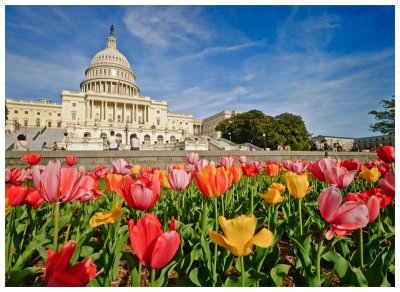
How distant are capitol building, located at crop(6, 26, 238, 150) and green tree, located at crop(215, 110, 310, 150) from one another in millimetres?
11725

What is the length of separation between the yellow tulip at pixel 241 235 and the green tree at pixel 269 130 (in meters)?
44.2

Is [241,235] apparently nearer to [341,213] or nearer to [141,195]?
[341,213]

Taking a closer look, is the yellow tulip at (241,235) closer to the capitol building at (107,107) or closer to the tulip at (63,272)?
the tulip at (63,272)

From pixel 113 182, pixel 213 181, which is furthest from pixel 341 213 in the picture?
pixel 113 182

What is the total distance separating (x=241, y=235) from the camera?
33.8 inches

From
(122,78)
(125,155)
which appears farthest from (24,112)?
(125,155)

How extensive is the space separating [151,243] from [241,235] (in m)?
0.29

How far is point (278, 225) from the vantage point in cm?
203

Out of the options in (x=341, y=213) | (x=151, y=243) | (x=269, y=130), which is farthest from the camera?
(x=269, y=130)

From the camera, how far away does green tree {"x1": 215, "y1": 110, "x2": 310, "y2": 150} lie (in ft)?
146

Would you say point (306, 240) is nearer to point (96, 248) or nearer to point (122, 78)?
point (96, 248)

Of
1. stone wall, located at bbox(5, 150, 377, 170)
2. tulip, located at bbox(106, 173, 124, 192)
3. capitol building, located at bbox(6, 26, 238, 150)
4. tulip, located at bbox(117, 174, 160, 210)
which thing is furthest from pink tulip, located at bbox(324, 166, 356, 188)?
capitol building, located at bbox(6, 26, 238, 150)

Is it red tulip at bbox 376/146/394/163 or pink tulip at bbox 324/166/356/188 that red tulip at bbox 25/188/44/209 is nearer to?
pink tulip at bbox 324/166/356/188

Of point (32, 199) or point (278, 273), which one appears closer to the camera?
point (278, 273)
